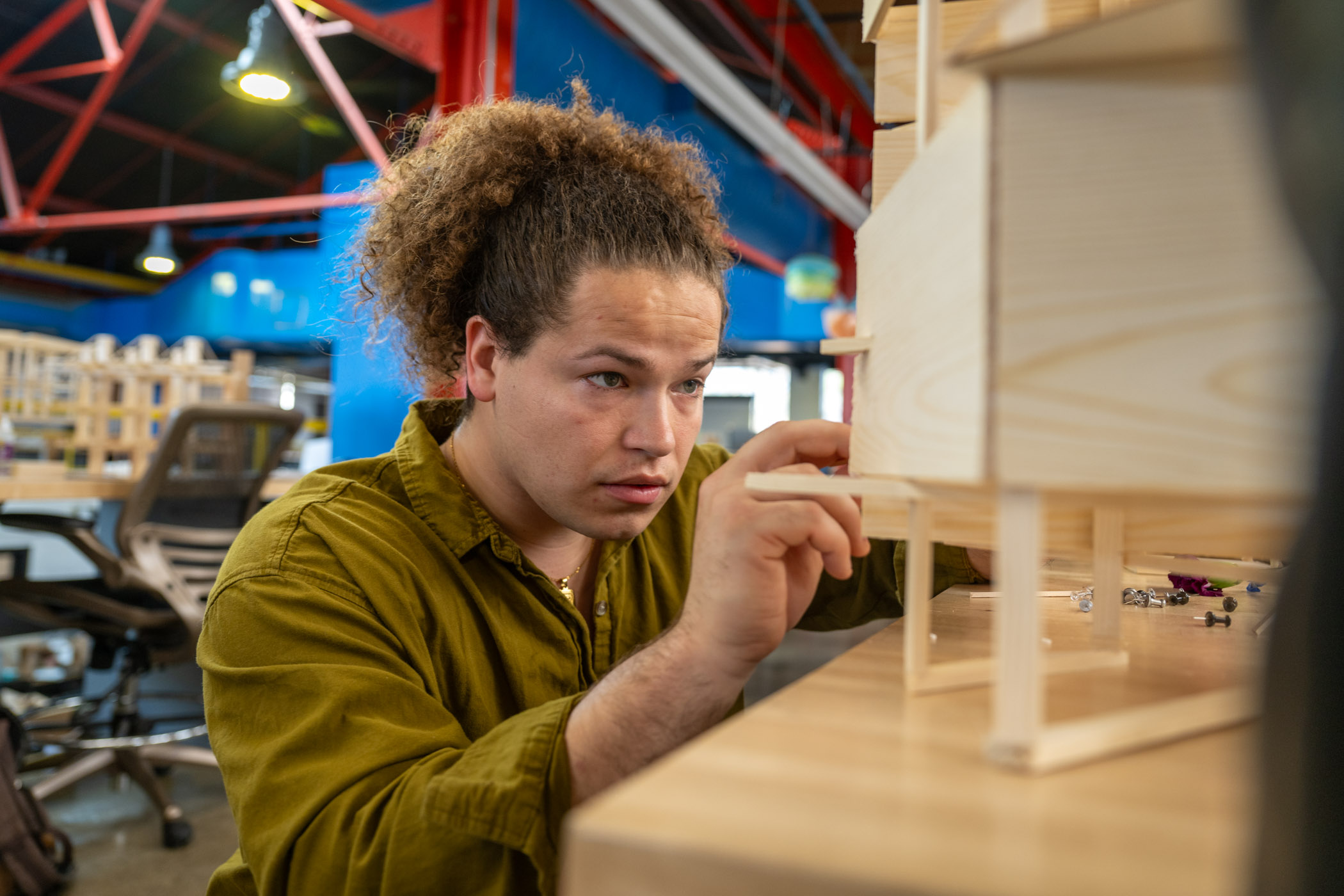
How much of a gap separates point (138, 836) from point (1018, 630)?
8.69 feet

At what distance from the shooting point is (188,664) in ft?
10.2

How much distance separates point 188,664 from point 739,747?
10.6 feet

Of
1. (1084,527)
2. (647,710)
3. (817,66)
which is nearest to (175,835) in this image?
(647,710)

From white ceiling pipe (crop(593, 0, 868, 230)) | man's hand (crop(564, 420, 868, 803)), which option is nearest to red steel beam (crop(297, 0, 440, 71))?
white ceiling pipe (crop(593, 0, 868, 230))

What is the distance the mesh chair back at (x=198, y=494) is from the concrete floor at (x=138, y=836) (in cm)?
53

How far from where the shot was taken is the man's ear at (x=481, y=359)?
1229 millimetres

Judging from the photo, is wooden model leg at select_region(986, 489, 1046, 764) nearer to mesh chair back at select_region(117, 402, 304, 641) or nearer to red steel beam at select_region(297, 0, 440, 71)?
mesh chair back at select_region(117, 402, 304, 641)

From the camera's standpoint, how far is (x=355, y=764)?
2.38 ft

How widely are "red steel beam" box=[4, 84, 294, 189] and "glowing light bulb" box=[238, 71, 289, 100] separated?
569 cm

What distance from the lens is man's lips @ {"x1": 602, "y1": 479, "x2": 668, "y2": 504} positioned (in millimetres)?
1085

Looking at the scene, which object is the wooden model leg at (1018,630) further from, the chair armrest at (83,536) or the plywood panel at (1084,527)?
the chair armrest at (83,536)

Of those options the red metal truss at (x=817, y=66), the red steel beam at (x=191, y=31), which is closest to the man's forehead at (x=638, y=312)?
the red metal truss at (x=817, y=66)

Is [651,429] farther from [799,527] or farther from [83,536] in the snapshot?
[83,536]

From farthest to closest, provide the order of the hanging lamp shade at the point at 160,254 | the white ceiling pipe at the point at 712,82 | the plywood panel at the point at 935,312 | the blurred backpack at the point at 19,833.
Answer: the hanging lamp shade at the point at 160,254, the white ceiling pipe at the point at 712,82, the blurred backpack at the point at 19,833, the plywood panel at the point at 935,312
